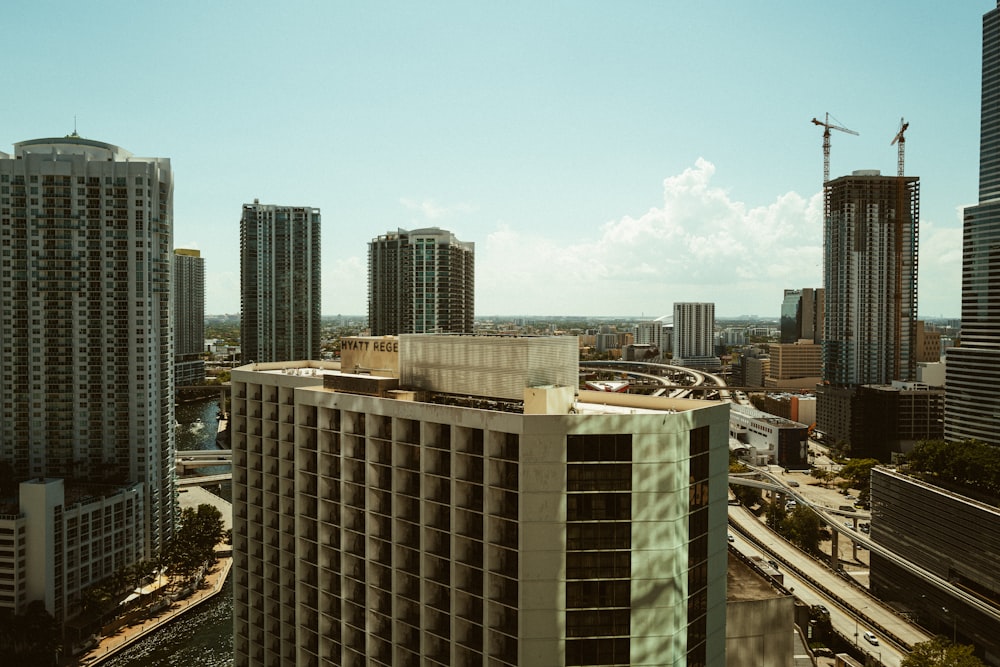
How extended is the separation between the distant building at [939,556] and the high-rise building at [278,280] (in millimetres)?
115666

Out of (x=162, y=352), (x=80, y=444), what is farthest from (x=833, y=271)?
(x=80, y=444)

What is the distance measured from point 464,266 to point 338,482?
93.6 metres

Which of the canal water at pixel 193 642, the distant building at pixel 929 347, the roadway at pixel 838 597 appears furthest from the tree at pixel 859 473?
the distant building at pixel 929 347

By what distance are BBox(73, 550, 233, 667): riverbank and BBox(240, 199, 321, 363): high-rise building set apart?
264 ft


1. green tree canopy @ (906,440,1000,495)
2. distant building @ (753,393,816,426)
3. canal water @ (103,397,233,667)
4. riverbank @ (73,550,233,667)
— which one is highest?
green tree canopy @ (906,440,1000,495)

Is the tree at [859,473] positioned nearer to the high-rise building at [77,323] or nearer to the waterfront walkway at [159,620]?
the waterfront walkway at [159,620]

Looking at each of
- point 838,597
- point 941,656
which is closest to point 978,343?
point 838,597

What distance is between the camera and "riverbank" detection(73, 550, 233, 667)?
4872cm

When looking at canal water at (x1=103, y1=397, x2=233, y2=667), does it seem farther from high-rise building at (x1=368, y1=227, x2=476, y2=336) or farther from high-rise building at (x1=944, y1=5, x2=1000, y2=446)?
high-rise building at (x1=944, y1=5, x2=1000, y2=446)

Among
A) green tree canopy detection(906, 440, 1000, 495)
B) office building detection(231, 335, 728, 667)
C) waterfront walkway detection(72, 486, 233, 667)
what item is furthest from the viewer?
green tree canopy detection(906, 440, 1000, 495)

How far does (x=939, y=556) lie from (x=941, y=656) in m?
13.1

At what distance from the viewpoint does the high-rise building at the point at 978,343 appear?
84500 mm

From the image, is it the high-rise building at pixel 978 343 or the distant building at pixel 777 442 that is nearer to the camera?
the high-rise building at pixel 978 343

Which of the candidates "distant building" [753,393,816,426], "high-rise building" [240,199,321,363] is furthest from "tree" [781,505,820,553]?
"high-rise building" [240,199,321,363]
